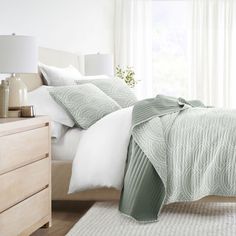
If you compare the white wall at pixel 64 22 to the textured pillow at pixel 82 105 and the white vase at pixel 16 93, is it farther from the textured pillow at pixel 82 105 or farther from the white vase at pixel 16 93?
the white vase at pixel 16 93

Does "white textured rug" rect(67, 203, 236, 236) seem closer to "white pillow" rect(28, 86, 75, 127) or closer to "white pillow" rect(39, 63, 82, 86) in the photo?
"white pillow" rect(28, 86, 75, 127)

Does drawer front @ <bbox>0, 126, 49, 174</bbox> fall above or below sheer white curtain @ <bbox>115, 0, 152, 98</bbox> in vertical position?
below

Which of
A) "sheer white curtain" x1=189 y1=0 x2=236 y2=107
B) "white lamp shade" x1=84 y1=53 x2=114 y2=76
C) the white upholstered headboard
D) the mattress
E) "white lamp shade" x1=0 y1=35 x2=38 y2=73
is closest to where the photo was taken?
"white lamp shade" x1=0 y1=35 x2=38 y2=73

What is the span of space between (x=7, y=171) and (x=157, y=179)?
1.08m

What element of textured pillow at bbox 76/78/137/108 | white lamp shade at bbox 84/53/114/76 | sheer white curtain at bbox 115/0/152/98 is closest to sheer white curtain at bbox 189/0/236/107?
sheer white curtain at bbox 115/0/152/98

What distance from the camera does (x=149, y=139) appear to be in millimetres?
3275

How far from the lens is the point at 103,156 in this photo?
338 centimetres

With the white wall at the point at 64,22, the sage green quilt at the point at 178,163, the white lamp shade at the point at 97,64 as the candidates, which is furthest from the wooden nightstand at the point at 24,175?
the white lamp shade at the point at 97,64

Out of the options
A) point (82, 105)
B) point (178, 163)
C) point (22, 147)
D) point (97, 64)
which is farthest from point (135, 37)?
point (22, 147)

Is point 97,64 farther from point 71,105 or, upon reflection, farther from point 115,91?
point 71,105

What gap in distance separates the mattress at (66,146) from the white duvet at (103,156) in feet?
0.41

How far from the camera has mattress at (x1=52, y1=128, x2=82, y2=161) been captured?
3.60m

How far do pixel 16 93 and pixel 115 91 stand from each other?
131cm

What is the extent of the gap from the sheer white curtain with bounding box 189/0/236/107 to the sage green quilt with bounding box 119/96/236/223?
14.4 feet
